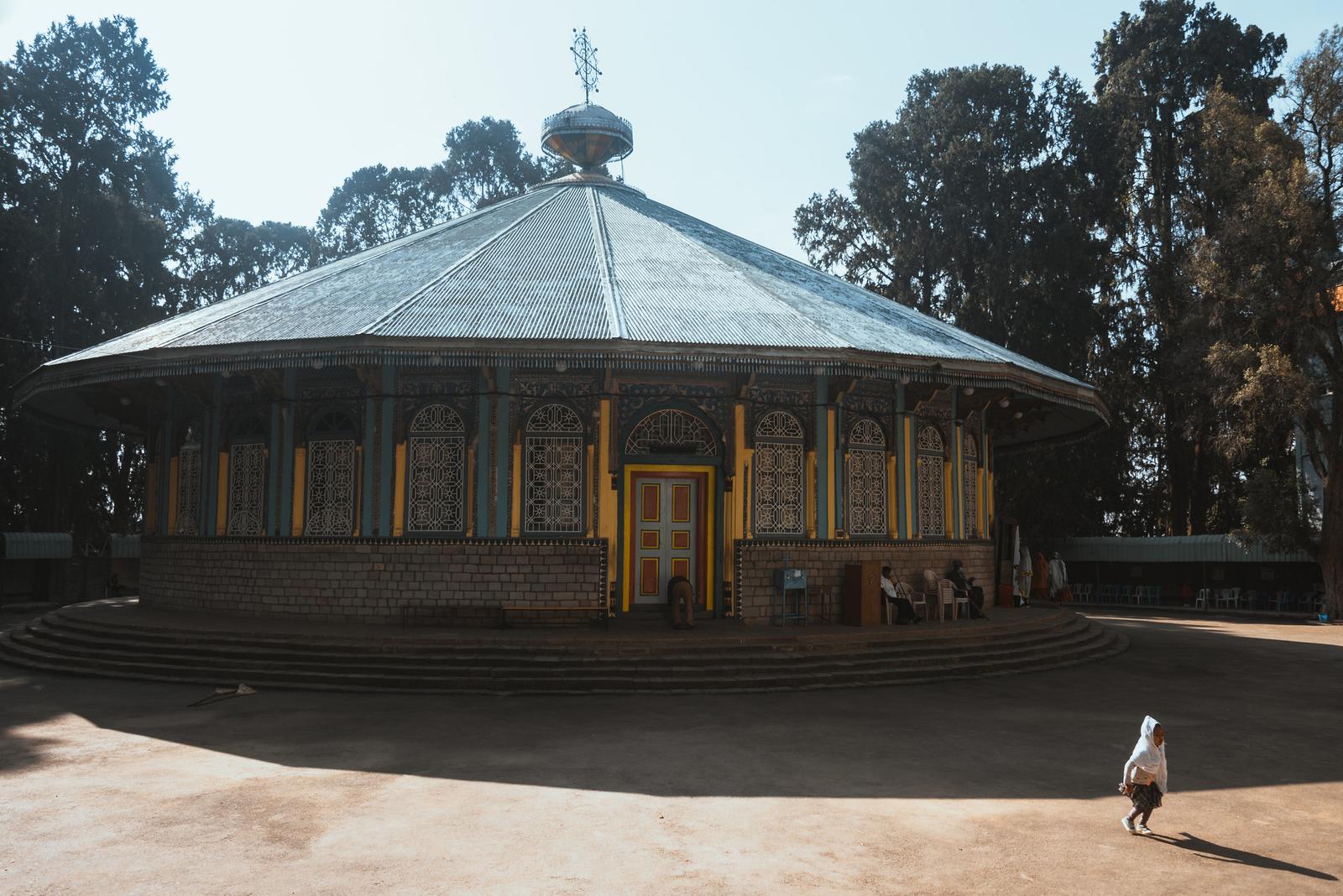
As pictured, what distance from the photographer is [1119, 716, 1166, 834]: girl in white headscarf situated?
5.70 meters

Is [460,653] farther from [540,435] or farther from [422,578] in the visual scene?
[540,435]

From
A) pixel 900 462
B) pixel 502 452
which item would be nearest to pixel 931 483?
pixel 900 462

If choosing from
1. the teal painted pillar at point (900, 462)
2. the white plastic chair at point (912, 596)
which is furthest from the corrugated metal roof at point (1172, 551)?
the teal painted pillar at point (900, 462)

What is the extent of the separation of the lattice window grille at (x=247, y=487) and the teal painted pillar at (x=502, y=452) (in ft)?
12.0

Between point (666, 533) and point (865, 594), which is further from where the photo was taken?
point (666, 533)

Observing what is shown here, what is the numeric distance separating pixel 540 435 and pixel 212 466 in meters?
5.21

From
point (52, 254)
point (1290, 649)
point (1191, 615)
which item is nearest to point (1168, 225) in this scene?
point (1191, 615)

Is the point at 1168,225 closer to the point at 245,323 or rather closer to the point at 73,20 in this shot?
the point at 245,323

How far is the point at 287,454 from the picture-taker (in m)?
14.0

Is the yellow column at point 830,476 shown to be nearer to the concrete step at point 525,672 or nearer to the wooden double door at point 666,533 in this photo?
the wooden double door at point 666,533

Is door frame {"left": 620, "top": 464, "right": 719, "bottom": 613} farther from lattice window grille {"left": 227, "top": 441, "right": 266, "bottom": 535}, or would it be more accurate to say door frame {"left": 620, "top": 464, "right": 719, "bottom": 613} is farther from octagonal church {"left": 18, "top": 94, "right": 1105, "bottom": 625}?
lattice window grille {"left": 227, "top": 441, "right": 266, "bottom": 535}

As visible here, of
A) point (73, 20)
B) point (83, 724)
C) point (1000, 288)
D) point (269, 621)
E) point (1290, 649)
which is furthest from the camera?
point (1000, 288)

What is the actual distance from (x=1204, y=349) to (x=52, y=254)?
1153 inches

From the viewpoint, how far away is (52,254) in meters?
26.2
